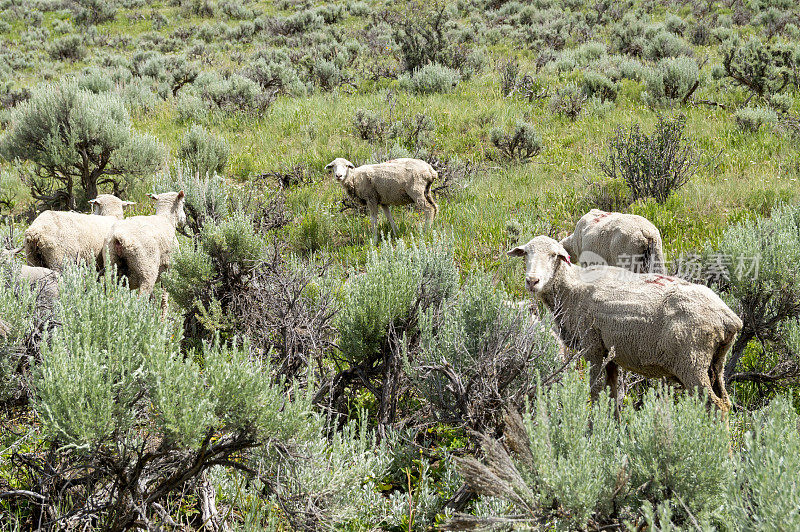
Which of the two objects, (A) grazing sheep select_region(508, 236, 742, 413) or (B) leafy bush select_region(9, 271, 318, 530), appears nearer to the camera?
(B) leafy bush select_region(9, 271, 318, 530)

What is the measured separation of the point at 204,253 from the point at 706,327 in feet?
15.0

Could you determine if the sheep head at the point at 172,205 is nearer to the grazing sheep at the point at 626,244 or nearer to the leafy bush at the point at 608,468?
the grazing sheep at the point at 626,244

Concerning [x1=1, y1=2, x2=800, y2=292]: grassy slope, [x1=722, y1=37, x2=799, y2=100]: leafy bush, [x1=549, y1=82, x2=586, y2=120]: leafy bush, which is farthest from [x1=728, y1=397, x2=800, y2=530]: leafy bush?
[x1=722, y1=37, x2=799, y2=100]: leafy bush

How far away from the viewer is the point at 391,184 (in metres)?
8.96

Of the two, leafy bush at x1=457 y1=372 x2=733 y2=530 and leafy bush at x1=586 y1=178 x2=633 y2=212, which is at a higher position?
leafy bush at x1=457 y1=372 x2=733 y2=530

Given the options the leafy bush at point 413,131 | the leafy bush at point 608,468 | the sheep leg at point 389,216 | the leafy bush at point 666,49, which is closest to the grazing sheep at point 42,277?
the leafy bush at point 608,468

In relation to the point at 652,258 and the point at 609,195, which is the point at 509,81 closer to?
the point at 609,195

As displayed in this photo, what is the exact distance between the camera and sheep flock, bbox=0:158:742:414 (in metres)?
3.77

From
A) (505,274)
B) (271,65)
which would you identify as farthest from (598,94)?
(271,65)

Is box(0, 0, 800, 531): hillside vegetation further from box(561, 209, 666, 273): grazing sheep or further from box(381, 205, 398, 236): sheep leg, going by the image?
box(561, 209, 666, 273): grazing sheep

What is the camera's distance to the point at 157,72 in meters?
21.7

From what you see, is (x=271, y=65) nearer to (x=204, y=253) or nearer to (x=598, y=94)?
(x=598, y=94)

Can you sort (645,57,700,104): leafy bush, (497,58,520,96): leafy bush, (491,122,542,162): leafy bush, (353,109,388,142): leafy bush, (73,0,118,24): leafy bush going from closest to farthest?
(491,122,542,162): leafy bush, (353,109,388,142): leafy bush, (645,57,700,104): leafy bush, (497,58,520,96): leafy bush, (73,0,118,24): leafy bush

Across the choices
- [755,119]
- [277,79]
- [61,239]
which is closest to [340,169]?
[61,239]
